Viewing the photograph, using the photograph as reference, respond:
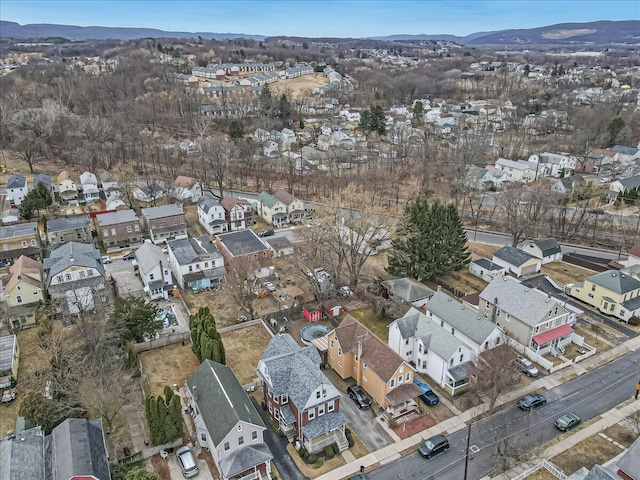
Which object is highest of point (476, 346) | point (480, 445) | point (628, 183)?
point (628, 183)

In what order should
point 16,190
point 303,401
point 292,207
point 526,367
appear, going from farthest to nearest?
point 16,190 → point 292,207 → point 526,367 → point 303,401

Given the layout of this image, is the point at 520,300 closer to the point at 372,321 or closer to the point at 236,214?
the point at 372,321

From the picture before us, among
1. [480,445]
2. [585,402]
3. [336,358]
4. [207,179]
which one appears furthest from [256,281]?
[207,179]

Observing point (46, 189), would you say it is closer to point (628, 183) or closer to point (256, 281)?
point (256, 281)

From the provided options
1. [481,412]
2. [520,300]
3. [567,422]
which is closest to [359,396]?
[481,412]

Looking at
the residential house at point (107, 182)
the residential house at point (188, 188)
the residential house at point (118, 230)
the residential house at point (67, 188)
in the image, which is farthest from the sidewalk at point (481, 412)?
the residential house at point (67, 188)
